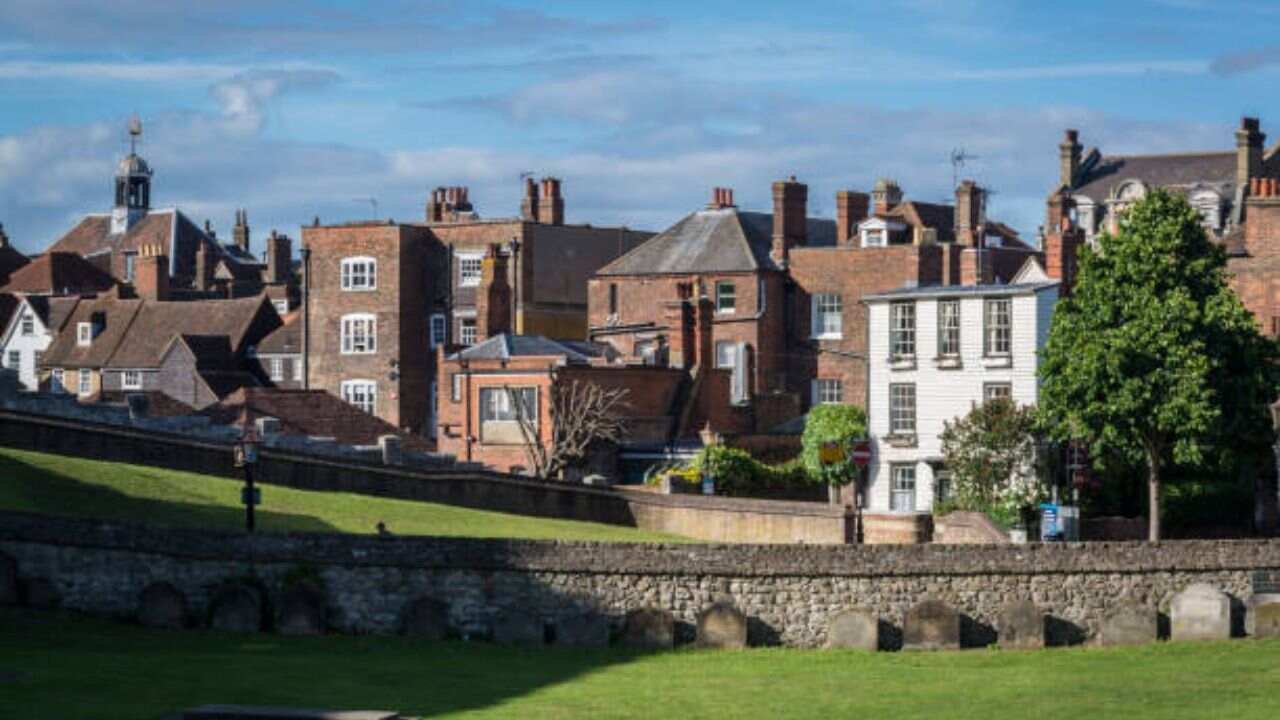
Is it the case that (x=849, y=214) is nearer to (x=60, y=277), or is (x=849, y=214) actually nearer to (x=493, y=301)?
(x=493, y=301)

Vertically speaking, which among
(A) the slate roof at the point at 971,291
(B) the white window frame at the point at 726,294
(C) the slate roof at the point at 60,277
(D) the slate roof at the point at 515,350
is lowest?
(D) the slate roof at the point at 515,350

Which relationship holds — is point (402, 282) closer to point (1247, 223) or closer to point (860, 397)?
point (860, 397)

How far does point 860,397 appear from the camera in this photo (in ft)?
303

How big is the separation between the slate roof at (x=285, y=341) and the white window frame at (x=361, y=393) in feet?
17.0

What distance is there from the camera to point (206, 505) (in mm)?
56031

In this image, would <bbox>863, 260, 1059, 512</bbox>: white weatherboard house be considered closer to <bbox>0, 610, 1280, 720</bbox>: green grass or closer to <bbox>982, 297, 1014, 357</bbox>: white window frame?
<bbox>982, 297, 1014, 357</bbox>: white window frame

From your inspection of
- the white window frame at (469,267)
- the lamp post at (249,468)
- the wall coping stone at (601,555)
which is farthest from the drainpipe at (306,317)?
the wall coping stone at (601,555)

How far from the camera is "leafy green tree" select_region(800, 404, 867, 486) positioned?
245 ft

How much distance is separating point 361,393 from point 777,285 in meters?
18.5

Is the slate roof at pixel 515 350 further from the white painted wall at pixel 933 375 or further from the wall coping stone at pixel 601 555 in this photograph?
the wall coping stone at pixel 601 555

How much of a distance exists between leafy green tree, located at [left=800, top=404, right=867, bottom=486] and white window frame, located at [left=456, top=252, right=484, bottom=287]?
29265mm

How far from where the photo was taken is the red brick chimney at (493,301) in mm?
92750

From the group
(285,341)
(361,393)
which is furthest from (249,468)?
(285,341)

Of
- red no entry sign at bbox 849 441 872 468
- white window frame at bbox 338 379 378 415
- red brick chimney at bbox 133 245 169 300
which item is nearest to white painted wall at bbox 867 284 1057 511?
red no entry sign at bbox 849 441 872 468
